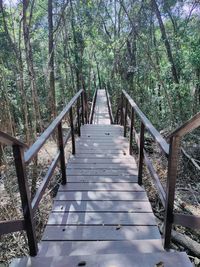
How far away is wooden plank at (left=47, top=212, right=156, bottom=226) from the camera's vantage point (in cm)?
253

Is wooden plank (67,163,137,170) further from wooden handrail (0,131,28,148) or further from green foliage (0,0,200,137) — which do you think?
green foliage (0,0,200,137)

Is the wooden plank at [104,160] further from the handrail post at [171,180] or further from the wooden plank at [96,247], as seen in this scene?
the handrail post at [171,180]

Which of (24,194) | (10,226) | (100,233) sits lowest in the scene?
(100,233)

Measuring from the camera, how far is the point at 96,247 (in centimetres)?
217

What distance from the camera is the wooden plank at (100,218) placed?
2533 mm

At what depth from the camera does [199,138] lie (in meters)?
6.78

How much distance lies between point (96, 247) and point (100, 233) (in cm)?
22

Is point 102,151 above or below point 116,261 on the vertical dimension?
below

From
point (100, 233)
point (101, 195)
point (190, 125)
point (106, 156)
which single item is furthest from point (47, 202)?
point (190, 125)

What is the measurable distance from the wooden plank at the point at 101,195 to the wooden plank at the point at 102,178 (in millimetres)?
324

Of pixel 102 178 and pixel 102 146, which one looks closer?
pixel 102 178

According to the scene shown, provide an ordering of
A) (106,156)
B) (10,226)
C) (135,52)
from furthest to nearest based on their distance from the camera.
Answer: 1. (135,52)
2. (106,156)
3. (10,226)

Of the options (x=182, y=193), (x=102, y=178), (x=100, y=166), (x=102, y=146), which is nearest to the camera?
(x=102, y=178)

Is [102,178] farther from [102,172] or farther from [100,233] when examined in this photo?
[100,233]
